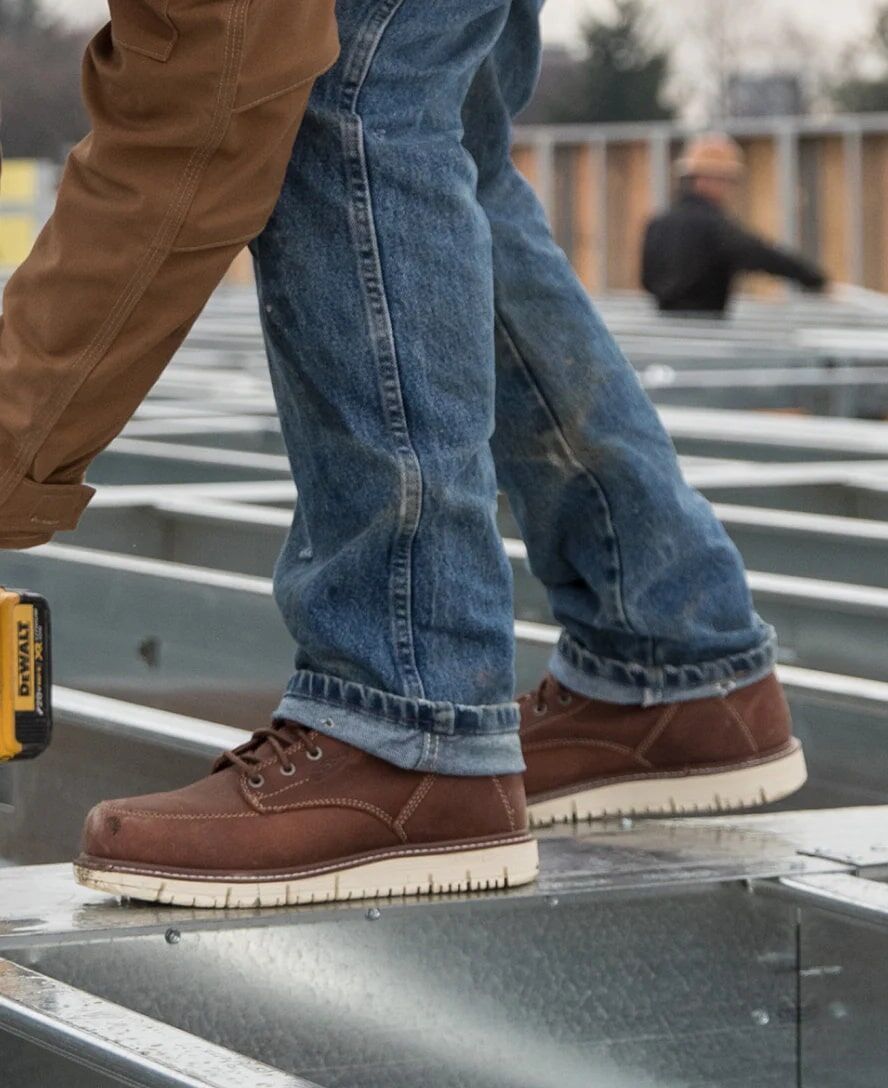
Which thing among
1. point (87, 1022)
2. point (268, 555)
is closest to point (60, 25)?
point (268, 555)

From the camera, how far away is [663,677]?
2.20 metres

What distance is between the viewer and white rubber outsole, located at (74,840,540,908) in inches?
72.0

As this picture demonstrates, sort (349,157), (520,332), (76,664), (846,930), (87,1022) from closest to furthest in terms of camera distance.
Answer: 1. (87,1022)
2. (349,157)
3. (846,930)
4. (520,332)
5. (76,664)

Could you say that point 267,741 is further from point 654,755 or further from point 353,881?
point 654,755

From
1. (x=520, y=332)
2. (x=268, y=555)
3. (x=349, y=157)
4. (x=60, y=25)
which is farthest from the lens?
(x=60, y=25)

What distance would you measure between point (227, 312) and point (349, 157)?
10643 mm

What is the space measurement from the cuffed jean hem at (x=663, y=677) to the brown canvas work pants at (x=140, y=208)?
2.23ft

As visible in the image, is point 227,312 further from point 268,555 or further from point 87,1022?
point 87,1022

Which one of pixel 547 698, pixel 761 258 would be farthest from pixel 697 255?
pixel 547 698

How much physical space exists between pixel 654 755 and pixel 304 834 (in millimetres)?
514

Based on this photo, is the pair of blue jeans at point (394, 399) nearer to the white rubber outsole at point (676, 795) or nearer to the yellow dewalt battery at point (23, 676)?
the yellow dewalt battery at point (23, 676)

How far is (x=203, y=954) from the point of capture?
1819 mm

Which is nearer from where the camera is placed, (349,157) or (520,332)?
(349,157)

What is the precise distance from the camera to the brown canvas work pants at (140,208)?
1.64 metres
